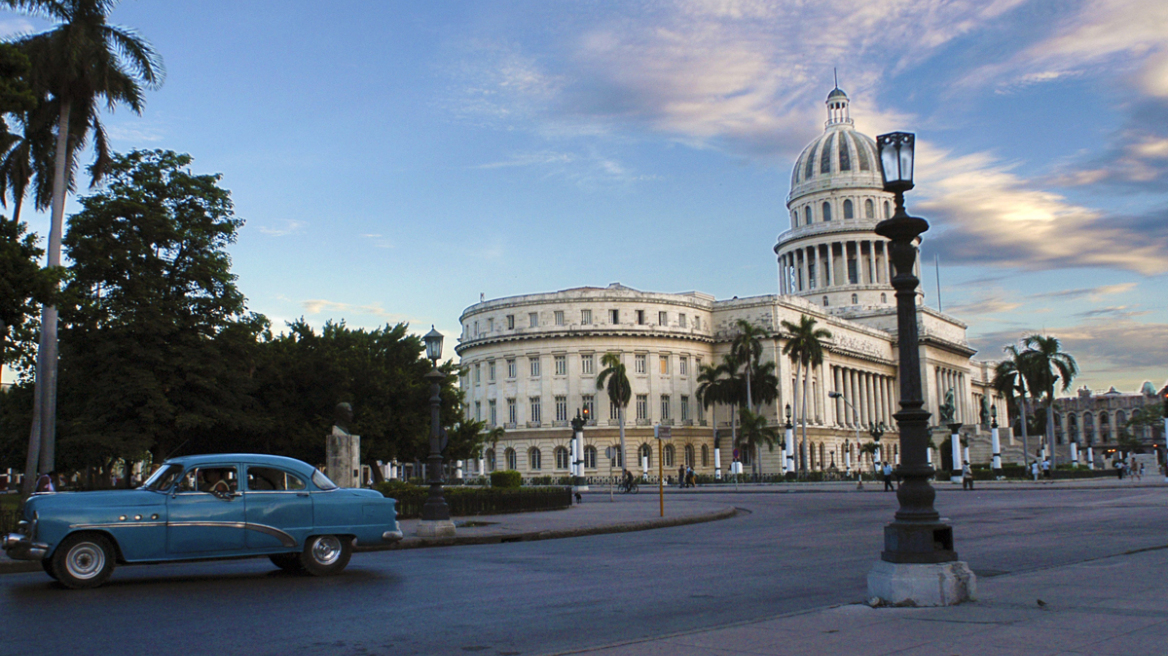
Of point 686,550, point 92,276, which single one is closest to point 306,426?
point 92,276

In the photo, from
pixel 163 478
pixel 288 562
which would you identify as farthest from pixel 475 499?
pixel 163 478

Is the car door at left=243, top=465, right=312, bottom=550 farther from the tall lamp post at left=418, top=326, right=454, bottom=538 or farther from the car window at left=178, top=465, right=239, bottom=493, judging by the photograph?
the tall lamp post at left=418, top=326, right=454, bottom=538

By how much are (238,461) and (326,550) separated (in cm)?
179

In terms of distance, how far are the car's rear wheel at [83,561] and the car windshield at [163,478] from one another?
33.9 inches

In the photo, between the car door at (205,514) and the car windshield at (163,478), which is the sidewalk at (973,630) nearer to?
the car door at (205,514)

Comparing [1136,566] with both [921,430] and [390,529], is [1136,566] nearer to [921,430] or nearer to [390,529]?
[921,430]

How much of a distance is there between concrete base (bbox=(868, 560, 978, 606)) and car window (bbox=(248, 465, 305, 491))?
825cm

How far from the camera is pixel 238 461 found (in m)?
13.3

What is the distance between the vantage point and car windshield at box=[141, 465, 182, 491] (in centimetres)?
1277

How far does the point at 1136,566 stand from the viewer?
41.3 feet

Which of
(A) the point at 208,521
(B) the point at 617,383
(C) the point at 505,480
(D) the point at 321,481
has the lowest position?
(C) the point at 505,480

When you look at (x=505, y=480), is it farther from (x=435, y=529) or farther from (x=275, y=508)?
(x=275, y=508)

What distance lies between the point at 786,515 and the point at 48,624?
2306cm

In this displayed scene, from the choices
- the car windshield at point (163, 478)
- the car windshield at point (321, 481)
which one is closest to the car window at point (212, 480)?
the car windshield at point (163, 478)
